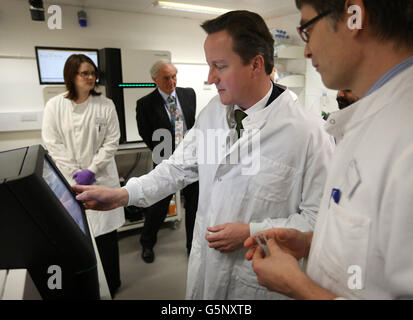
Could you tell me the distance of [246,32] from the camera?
1003 millimetres

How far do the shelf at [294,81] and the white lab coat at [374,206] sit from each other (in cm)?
346

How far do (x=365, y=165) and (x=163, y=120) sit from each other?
2208 millimetres

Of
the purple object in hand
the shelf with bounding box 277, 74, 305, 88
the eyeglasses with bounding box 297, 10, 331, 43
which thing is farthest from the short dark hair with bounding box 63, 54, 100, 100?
the shelf with bounding box 277, 74, 305, 88

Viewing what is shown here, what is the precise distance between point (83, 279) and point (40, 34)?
3.25 metres

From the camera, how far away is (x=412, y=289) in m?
0.44

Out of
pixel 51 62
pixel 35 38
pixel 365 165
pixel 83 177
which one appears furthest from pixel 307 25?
pixel 35 38

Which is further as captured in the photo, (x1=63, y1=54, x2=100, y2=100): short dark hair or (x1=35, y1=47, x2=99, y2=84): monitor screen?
(x1=35, y1=47, x2=99, y2=84): monitor screen

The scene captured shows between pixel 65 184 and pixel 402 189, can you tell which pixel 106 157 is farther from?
pixel 402 189

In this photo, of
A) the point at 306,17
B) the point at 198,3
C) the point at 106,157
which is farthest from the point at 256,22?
the point at 198,3

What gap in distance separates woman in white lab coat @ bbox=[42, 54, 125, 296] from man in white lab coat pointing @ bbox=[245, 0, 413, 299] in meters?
1.67

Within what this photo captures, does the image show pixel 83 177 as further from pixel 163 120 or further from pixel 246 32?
pixel 246 32

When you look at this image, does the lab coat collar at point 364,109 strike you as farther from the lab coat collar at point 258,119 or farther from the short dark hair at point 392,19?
the lab coat collar at point 258,119

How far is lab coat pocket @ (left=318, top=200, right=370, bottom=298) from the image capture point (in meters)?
0.51

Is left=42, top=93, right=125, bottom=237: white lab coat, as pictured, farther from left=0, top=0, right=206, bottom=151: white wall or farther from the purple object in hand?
left=0, top=0, right=206, bottom=151: white wall
